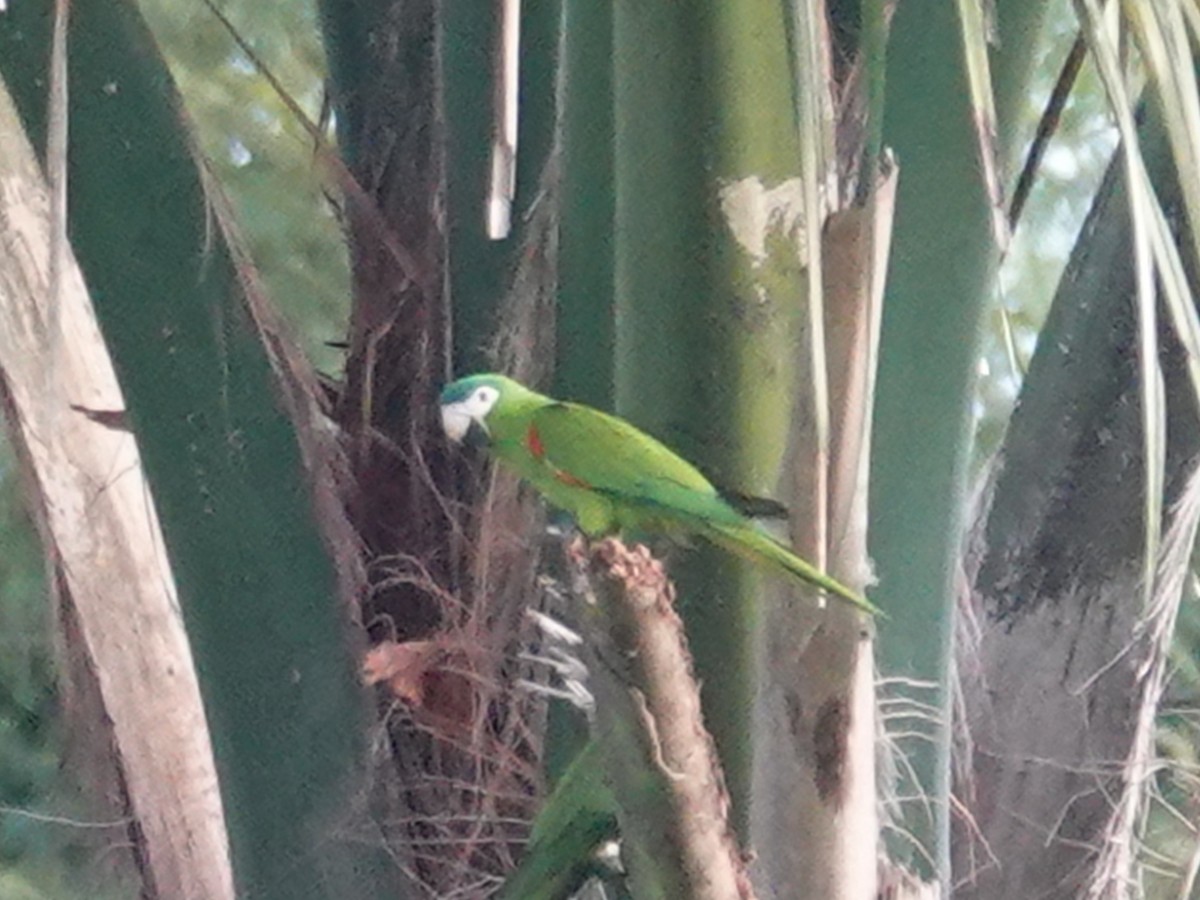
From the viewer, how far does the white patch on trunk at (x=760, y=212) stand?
822 millimetres

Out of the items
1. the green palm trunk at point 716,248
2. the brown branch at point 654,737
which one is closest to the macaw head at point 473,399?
the green palm trunk at point 716,248

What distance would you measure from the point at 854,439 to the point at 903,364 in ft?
0.95

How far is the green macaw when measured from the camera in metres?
0.83

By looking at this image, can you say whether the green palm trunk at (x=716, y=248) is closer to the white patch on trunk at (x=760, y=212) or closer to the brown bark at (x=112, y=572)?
the white patch on trunk at (x=760, y=212)

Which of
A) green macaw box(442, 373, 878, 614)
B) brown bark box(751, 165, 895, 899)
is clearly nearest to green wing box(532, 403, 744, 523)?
green macaw box(442, 373, 878, 614)

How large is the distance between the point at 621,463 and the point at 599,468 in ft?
0.14

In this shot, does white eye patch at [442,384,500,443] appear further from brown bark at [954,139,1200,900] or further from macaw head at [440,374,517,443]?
brown bark at [954,139,1200,900]

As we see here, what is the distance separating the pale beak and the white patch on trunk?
313 millimetres

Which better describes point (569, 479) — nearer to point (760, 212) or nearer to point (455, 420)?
point (455, 420)

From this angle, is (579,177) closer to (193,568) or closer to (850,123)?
(850,123)

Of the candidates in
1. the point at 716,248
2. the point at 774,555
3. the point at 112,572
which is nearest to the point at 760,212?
the point at 716,248

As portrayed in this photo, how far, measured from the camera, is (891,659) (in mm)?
984

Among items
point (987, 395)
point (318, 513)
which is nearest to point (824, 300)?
point (318, 513)

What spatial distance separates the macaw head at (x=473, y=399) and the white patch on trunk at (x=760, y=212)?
282mm
